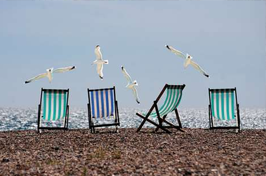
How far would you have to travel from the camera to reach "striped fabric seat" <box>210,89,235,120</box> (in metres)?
A: 9.66

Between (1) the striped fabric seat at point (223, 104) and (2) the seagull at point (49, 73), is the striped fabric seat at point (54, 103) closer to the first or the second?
(2) the seagull at point (49, 73)

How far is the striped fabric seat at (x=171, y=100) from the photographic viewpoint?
9125 millimetres

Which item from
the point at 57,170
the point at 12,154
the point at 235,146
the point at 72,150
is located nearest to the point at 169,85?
the point at 235,146

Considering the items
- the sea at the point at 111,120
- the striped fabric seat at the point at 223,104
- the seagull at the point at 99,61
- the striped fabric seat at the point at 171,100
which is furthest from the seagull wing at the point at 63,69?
the sea at the point at 111,120

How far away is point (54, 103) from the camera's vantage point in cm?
951

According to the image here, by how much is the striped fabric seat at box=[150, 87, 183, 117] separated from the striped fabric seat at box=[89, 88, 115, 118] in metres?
0.96

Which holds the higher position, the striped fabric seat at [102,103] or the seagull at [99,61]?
the seagull at [99,61]

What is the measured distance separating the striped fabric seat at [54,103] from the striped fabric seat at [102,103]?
27.0 inches

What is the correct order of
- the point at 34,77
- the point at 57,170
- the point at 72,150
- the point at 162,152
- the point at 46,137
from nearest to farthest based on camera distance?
the point at 57,170
the point at 162,152
the point at 72,150
the point at 46,137
the point at 34,77

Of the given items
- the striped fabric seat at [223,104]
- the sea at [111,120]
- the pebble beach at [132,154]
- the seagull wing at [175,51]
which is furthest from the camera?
the sea at [111,120]

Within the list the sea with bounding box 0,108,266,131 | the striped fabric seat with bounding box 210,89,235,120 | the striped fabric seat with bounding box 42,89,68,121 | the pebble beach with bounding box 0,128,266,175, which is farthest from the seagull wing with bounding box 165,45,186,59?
the sea with bounding box 0,108,266,131

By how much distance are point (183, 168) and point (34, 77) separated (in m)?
5.21

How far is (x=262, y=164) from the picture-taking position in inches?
217

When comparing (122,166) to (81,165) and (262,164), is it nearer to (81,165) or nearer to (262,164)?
(81,165)
